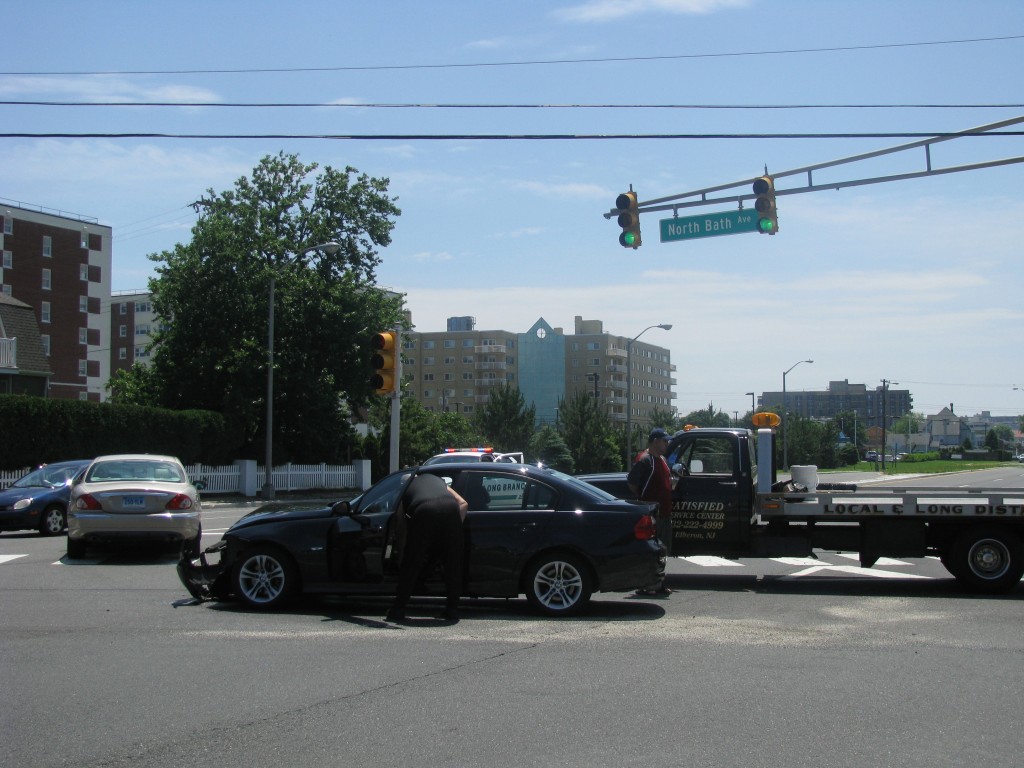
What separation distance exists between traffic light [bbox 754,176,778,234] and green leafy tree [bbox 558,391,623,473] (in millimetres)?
45514

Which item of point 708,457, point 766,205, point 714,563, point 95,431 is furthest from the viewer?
point 95,431

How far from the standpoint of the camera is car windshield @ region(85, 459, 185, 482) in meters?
14.8

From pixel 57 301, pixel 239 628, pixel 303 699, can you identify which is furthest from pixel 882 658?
pixel 57 301

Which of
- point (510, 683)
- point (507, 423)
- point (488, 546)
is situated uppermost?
point (507, 423)

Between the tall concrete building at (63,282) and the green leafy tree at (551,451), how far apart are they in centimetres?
3953

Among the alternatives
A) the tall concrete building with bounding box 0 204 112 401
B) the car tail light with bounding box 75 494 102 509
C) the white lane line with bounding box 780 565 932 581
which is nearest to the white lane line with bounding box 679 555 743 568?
the white lane line with bounding box 780 565 932 581

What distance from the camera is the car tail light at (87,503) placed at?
14004 millimetres

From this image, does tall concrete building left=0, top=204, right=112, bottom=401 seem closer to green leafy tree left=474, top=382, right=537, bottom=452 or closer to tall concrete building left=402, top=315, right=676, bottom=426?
green leafy tree left=474, top=382, right=537, bottom=452

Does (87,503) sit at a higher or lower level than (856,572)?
higher

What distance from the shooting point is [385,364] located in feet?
50.1

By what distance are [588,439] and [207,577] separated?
53007mm

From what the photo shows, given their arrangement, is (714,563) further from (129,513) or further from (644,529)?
(129,513)

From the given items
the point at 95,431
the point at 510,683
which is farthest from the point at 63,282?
the point at 510,683

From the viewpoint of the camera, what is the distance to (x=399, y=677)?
7340 millimetres
